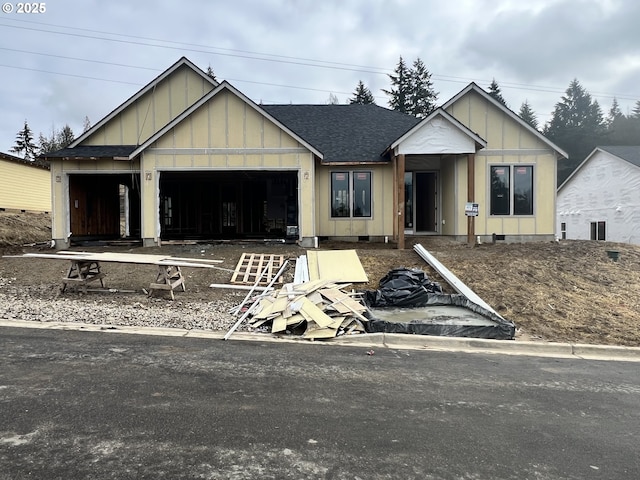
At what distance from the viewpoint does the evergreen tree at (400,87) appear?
56.5 meters

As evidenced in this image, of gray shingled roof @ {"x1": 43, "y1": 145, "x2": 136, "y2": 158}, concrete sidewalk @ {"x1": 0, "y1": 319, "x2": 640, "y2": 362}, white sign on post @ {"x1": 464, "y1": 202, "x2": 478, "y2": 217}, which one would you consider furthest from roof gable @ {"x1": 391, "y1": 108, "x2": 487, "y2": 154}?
gray shingled roof @ {"x1": 43, "y1": 145, "x2": 136, "y2": 158}

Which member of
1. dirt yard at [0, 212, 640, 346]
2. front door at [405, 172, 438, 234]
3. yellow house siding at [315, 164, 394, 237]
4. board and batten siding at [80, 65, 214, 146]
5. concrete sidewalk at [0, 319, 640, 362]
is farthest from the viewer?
front door at [405, 172, 438, 234]

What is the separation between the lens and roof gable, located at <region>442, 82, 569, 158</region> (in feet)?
50.3

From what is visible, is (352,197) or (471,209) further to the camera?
(352,197)

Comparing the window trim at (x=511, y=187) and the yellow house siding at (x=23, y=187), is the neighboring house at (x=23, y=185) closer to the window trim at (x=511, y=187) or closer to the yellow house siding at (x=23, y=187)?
the yellow house siding at (x=23, y=187)

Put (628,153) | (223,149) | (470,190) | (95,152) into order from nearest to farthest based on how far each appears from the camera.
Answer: (470,190) < (223,149) < (95,152) < (628,153)

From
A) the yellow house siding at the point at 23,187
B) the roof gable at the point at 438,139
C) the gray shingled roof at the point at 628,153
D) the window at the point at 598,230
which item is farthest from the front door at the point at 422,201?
the yellow house siding at the point at 23,187

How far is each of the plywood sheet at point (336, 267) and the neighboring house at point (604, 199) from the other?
21.8 metres

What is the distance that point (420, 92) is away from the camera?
185ft

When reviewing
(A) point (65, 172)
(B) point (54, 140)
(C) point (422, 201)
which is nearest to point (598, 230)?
(C) point (422, 201)

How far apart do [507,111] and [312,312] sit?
12.3 m

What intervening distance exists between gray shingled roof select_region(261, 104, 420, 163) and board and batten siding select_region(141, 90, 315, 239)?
47.4 inches

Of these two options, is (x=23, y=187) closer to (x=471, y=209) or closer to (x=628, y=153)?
(x=471, y=209)

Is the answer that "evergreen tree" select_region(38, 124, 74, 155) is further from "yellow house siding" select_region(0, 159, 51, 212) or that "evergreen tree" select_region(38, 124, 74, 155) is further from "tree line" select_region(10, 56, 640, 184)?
"yellow house siding" select_region(0, 159, 51, 212)
